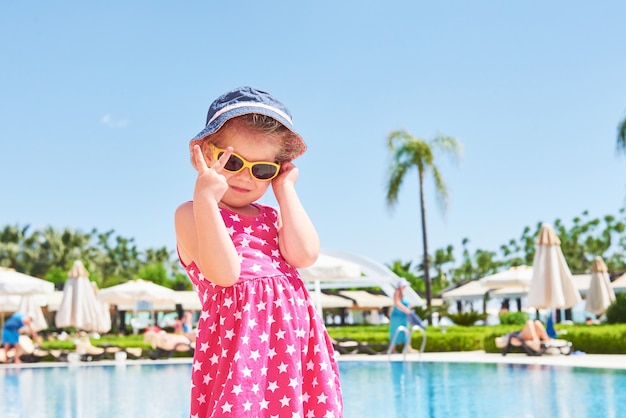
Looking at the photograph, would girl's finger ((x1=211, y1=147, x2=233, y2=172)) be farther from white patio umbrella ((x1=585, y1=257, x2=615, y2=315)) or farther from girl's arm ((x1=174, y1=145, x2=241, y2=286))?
white patio umbrella ((x1=585, y1=257, x2=615, y2=315))

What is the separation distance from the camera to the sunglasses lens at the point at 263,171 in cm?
238

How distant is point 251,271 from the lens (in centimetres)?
235

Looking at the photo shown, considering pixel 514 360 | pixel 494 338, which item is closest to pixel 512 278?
pixel 494 338

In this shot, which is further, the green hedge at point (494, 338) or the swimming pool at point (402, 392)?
the green hedge at point (494, 338)

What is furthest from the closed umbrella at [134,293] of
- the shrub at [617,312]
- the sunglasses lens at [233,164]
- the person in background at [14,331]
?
the sunglasses lens at [233,164]

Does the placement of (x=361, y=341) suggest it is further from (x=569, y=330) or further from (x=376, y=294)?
(x=376, y=294)

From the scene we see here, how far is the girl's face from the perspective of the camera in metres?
2.39

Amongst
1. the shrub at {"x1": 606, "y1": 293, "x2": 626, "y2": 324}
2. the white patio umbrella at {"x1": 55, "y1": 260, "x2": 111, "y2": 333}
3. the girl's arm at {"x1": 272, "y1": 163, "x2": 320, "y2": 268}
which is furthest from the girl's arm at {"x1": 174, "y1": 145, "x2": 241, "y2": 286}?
the white patio umbrella at {"x1": 55, "y1": 260, "x2": 111, "y2": 333}

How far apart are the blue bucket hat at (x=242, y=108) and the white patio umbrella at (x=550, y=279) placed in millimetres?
16104

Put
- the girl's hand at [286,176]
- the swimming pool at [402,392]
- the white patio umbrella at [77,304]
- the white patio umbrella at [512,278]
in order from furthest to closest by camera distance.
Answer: the white patio umbrella at [512,278] < the white patio umbrella at [77,304] < the swimming pool at [402,392] < the girl's hand at [286,176]

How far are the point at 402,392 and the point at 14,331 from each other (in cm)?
1265

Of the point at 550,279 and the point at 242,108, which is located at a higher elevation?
the point at 550,279

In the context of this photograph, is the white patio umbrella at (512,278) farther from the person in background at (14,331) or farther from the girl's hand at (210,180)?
the girl's hand at (210,180)

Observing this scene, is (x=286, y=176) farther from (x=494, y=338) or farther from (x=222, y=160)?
(x=494, y=338)
